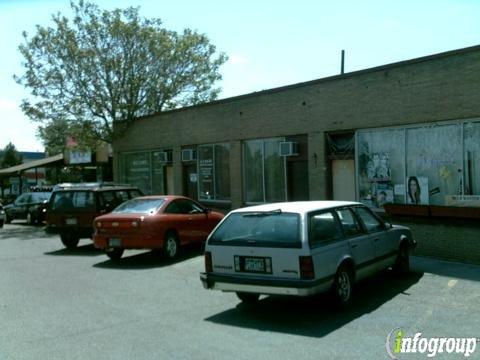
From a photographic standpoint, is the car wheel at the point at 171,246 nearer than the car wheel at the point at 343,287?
No

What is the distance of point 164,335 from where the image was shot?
6.55 meters

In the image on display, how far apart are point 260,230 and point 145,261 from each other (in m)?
5.86

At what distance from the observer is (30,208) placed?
25.5 meters

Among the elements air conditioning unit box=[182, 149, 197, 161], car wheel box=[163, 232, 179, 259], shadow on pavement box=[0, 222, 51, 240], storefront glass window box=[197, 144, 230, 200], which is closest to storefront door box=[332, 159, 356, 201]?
storefront glass window box=[197, 144, 230, 200]

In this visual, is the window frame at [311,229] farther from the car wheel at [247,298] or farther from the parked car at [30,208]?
the parked car at [30,208]

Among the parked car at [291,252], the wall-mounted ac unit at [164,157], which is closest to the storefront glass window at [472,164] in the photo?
the parked car at [291,252]

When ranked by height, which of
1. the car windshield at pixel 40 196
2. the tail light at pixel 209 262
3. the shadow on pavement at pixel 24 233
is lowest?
the shadow on pavement at pixel 24 233

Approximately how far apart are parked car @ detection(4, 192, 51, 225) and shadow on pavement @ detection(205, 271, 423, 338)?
19.0 metres

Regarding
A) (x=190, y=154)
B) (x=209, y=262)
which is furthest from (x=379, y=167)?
(x=190, y=154)

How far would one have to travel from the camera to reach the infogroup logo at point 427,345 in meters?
5.70

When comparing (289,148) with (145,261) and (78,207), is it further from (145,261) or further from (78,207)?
(78,207)

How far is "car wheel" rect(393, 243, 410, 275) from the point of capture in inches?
378

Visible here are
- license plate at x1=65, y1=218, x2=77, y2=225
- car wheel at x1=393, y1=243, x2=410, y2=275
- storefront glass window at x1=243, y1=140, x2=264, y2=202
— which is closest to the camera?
car wheel at x1=393, y1=243, x2=410, y2=275

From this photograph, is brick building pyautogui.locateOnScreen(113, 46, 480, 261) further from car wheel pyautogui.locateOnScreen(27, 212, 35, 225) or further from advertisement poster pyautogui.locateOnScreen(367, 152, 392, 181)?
car wheel pyautogui.locateOnScreen(27, 212, 35, 225)
